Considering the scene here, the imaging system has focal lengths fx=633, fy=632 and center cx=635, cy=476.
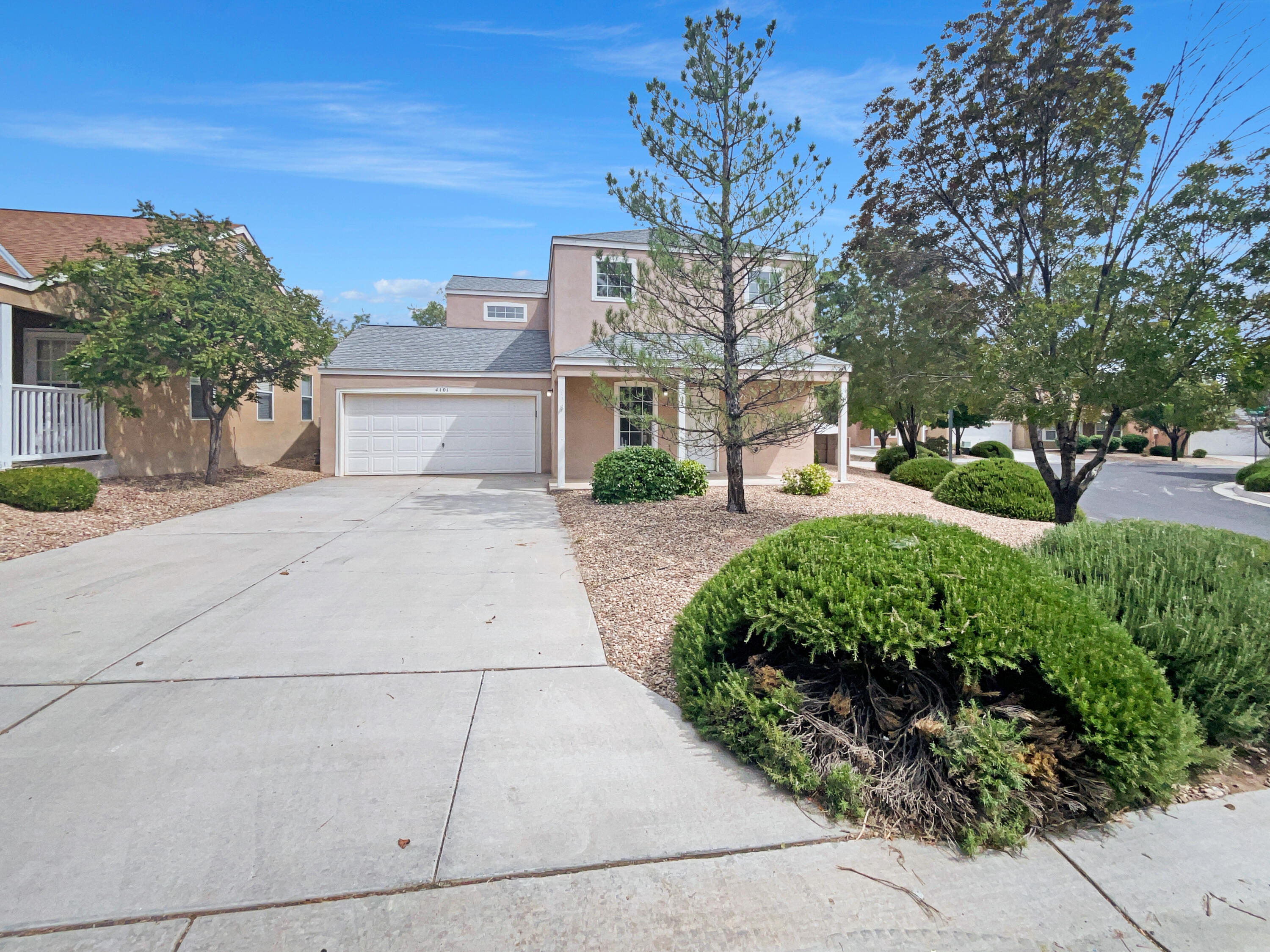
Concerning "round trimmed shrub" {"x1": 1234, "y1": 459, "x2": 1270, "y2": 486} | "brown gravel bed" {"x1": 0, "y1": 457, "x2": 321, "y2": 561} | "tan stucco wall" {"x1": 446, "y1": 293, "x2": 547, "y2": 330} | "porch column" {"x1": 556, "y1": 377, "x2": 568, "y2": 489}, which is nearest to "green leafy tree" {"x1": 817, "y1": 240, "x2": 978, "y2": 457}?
"porch column" {"x1": 556, "y1": 377, "x2": 568, "y2": 489}

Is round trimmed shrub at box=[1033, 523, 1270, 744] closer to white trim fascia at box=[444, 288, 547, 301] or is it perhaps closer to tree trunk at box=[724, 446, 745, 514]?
tree trunk at box=[724, 446, 745, 514]

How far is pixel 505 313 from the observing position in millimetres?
24391

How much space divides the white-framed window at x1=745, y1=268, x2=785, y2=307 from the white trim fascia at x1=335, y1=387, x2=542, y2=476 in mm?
8825

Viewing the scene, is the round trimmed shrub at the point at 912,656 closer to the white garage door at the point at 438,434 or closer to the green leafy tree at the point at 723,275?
the green leafy tree at the point at 723,275

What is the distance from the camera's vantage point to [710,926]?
2006 millimetres

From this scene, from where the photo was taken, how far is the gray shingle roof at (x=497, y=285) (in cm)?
2473

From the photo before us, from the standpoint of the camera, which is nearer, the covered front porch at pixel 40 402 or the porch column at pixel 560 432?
the covered front porch at pixel 40 402

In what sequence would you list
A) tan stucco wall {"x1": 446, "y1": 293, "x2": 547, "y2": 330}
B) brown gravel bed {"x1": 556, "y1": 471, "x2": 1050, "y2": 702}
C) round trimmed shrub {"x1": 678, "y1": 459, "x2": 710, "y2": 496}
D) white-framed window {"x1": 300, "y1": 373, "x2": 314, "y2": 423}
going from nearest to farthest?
brown gravel bed {"x1": 556, "y1": 471, "x2": 1050, "y2": 702}, round trimmed shrub {"x1": 678, "y1": 459, "x2": 710, "y2": 496}, white-framed window {"x1": 300, "y1": 373, "x2": 314, "y2": 423}, tan stucco wall {"x1": 446, "y1": 293, "x2": 547, "y2": 330}

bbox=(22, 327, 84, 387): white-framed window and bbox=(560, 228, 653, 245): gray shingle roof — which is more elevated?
bbox=(560, 228, 653, 245): gray shingle roof

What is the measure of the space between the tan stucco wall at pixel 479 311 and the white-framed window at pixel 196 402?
10.6 m

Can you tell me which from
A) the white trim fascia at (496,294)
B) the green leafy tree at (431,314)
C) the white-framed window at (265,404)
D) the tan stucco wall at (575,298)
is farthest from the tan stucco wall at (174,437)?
the green leafy tree at (431,314)

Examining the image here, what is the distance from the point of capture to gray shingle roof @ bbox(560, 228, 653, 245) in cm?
1538

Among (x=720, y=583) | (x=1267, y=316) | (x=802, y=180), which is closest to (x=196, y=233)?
(x=802, y=180)

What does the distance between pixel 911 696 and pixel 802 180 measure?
7.13 m
